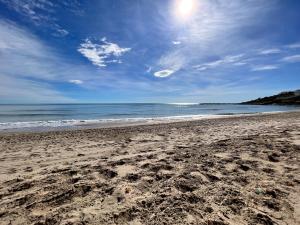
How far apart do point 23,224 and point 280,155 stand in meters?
5.41

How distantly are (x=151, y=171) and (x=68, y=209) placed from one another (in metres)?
1.88

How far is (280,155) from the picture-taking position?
542cm

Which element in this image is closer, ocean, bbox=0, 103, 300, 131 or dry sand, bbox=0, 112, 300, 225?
dry sand, bbox=0, 112, 300, 225

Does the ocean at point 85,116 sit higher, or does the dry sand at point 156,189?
the ocean at point 85,116

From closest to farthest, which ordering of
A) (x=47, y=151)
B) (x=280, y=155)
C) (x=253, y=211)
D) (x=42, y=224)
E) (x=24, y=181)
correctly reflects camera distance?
1. (x=42, y=224)
2. (x=253, y=211)
3. (x=24, y=181)
4. (x=280, y=155)
5. (x=47, y=151)

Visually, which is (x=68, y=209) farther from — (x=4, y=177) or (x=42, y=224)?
(x=4, y=177)

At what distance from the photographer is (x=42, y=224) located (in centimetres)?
269

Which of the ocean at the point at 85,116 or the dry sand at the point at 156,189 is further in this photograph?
the ocean at the point at 85,116

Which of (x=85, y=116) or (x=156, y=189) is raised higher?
(x=85, y=116)

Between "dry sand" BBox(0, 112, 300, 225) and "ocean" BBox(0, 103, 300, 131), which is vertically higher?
"ocean" BBox(0, 103, 300, 131)

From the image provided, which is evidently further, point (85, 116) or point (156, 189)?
point (85, 116)

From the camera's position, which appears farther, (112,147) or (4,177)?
(112,147)

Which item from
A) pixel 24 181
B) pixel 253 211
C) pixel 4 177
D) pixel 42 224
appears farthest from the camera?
pixel 4 177

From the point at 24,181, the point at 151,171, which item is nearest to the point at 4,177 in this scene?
the point at 24,181
